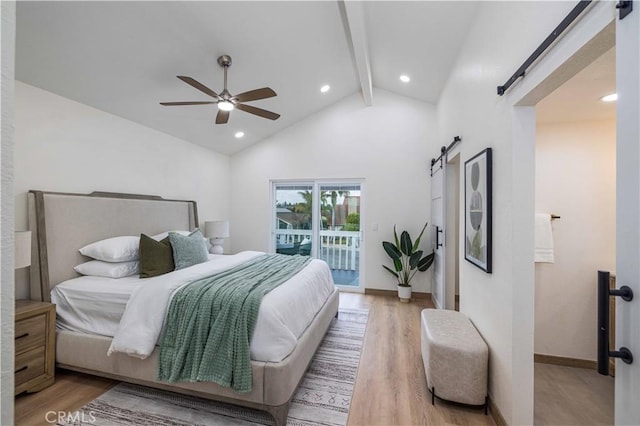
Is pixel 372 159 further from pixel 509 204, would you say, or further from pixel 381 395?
pixel 381 395

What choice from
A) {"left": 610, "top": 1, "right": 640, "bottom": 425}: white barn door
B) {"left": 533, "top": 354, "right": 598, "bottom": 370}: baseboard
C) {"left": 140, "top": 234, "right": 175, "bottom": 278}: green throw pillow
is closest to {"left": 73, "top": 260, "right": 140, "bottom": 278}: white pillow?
{"left": 140, "top": 234, "right": 175, "bottom": 278}: green throw pillow

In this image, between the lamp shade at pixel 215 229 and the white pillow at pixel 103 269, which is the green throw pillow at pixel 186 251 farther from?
the lamp shade at pixel 215 229

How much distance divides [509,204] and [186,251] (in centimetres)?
294

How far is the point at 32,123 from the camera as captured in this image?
249 centimetres

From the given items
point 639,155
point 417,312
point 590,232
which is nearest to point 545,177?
point 590,232

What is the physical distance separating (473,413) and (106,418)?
8.23 ft

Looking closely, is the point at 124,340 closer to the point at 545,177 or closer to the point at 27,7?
the point at 27,7

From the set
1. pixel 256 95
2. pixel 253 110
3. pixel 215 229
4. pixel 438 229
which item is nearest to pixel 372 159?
pixel 438 229

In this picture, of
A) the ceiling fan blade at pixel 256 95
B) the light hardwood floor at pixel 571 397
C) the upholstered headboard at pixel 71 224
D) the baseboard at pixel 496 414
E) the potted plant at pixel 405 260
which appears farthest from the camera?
the potted plant at pixel 405 260

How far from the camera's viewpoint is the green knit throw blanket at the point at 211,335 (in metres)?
1.80

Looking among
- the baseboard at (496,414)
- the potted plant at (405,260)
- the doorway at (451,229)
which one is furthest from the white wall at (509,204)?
the potted plant at (405,260)

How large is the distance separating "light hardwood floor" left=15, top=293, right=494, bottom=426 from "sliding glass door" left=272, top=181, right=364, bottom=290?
201cm

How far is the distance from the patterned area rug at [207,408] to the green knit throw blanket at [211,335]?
0.26 m

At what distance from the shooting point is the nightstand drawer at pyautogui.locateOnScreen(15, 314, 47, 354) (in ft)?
6.62
